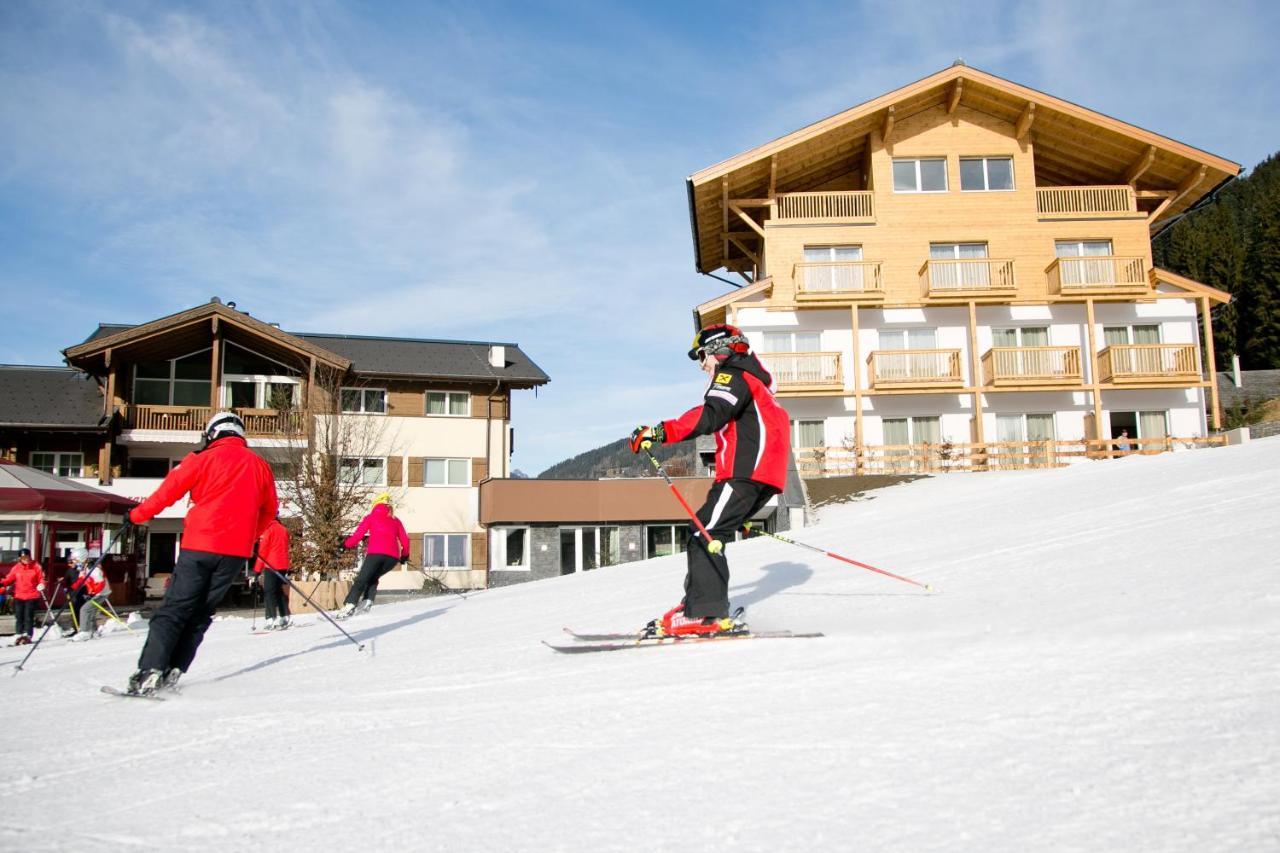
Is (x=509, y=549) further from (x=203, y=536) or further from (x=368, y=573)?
(x=203, y=536)

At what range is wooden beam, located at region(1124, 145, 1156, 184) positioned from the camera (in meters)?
27.5

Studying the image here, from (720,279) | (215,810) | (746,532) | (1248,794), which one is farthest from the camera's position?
(720,279)

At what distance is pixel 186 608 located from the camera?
5.11m

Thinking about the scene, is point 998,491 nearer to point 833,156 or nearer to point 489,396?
point 833,156

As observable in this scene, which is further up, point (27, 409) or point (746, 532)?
point (27, 409)

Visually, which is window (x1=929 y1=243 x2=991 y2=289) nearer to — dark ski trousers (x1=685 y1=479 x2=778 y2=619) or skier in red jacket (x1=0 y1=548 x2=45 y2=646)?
skier in red jacket (x1=0 y1=548 x2=45 y2=646)

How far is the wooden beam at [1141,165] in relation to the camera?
90.1ft

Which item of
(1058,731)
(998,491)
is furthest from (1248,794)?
(998,491)

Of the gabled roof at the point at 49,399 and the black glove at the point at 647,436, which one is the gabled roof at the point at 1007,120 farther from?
the black glove at the point at 647,436

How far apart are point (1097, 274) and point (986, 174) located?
15.1 ft

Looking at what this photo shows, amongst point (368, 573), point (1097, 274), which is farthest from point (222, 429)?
point (1097, 274)

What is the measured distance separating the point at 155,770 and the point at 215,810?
0.65 metres

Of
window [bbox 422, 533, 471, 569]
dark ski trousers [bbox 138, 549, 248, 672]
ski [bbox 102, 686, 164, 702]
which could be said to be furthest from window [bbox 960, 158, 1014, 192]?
ski [bbox 102, 686, 164, 702]

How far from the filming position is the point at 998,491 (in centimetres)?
1258
